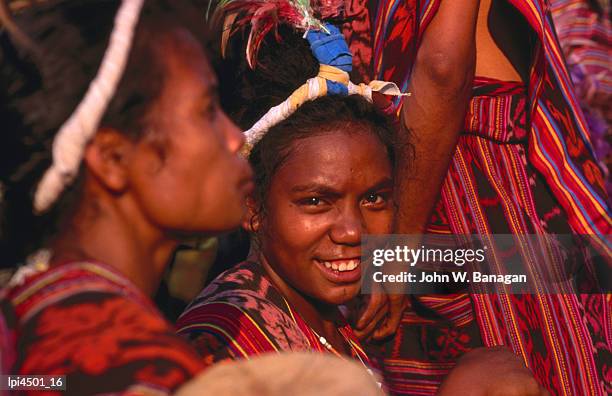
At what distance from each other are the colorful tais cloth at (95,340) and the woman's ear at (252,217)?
135cm

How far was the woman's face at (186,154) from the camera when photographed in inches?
63.5

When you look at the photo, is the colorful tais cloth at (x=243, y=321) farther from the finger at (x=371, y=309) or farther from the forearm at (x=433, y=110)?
the forearm at (x=433, y=110)

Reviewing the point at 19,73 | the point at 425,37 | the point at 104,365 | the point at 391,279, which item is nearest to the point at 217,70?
the point at 425,37

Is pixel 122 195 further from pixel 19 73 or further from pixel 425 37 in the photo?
pixel 425 37

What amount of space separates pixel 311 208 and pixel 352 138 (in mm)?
245

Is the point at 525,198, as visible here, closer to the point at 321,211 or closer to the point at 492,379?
the point at 321,211

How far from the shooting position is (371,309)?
3.18m

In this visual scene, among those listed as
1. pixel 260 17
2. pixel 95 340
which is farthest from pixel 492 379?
pixel 95 340

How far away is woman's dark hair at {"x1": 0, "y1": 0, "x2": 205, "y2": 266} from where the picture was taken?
1.56 meters

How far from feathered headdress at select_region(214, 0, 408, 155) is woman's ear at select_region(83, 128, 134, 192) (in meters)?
1.16

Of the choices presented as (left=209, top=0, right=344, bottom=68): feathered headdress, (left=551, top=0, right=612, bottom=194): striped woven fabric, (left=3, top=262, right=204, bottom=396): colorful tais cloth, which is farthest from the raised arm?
(left=3, top=262, right=204, bottom=396): colorful tais cloth

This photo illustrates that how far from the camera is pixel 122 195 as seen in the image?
1.64 metres

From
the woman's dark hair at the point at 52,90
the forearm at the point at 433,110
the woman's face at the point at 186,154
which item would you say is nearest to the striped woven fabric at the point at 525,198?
the forearm at the point at 433,110

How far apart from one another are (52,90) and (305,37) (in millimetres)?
1339
